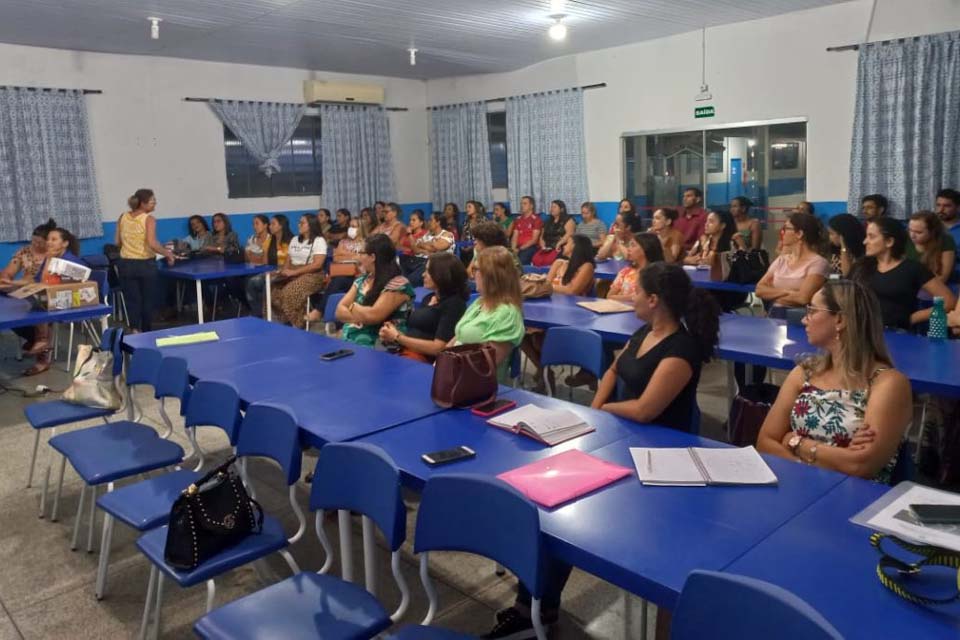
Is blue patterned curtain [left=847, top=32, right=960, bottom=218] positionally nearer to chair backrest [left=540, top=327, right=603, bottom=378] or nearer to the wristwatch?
chair backrest [left=540, top=327, right=603, bottom=378]

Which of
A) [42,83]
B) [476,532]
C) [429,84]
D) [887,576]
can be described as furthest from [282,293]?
[887,576]

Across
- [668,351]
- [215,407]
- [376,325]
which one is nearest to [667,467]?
[668,351]

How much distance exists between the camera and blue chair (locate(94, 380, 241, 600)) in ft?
8.16

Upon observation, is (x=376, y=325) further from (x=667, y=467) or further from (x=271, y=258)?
(x=271, y=258)

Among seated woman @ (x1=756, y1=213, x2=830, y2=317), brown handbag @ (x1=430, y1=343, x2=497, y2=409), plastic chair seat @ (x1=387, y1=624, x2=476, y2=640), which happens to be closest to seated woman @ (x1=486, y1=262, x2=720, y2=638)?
brown handbag @ (x1=430, y1=343, x2=497, y2=409)

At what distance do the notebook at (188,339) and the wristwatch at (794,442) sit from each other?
2880mm

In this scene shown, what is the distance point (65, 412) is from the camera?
356 centimetres

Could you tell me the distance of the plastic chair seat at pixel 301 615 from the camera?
6.01 ft

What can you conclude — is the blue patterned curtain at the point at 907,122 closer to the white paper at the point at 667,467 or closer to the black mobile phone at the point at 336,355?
the black mobile phone at the point at 336,355

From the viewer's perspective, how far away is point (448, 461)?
2.21 m

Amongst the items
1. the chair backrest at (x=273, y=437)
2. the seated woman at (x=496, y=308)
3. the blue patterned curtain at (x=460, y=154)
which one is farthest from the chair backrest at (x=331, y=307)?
the blue patterned curtain at (x=460, y=154)

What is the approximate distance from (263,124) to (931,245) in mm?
7885

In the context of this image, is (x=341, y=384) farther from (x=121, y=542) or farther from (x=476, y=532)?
(x=476, y=532)

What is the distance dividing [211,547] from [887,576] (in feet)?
5.56
